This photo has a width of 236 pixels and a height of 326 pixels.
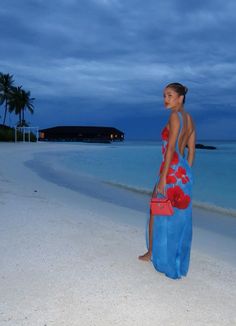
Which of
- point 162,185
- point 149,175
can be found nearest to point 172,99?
point 162,185

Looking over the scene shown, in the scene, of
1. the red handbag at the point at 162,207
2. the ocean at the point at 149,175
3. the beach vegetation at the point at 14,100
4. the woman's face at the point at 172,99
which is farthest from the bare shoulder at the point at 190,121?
the beach vegetation at the point at 14,100

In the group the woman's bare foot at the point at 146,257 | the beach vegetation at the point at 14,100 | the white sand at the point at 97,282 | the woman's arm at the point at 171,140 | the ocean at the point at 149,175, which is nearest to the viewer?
the white sand at the point at 97,282

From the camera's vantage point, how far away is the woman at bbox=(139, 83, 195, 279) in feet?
10.8

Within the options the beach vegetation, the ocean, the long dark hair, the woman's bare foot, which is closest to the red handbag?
the woman's bare foot

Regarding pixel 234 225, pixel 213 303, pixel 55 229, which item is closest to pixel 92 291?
pixel 213 303

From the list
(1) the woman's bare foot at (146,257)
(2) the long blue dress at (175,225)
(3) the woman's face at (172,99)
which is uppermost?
(3) the woman's face at (172,99)

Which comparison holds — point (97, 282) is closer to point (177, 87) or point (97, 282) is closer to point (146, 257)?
point (146, 257)

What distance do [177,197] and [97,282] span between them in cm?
106

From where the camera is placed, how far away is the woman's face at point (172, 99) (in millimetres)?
3383

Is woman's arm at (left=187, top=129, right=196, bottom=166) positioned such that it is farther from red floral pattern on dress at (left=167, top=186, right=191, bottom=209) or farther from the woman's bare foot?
the woman's bare foot

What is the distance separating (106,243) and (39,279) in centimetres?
136

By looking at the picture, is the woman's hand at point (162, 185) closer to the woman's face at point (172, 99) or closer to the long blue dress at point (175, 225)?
the long blue dress at point (175, 225)

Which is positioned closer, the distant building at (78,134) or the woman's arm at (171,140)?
the woman's arm at (171,140)

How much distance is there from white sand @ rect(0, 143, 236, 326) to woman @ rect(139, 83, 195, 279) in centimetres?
22
